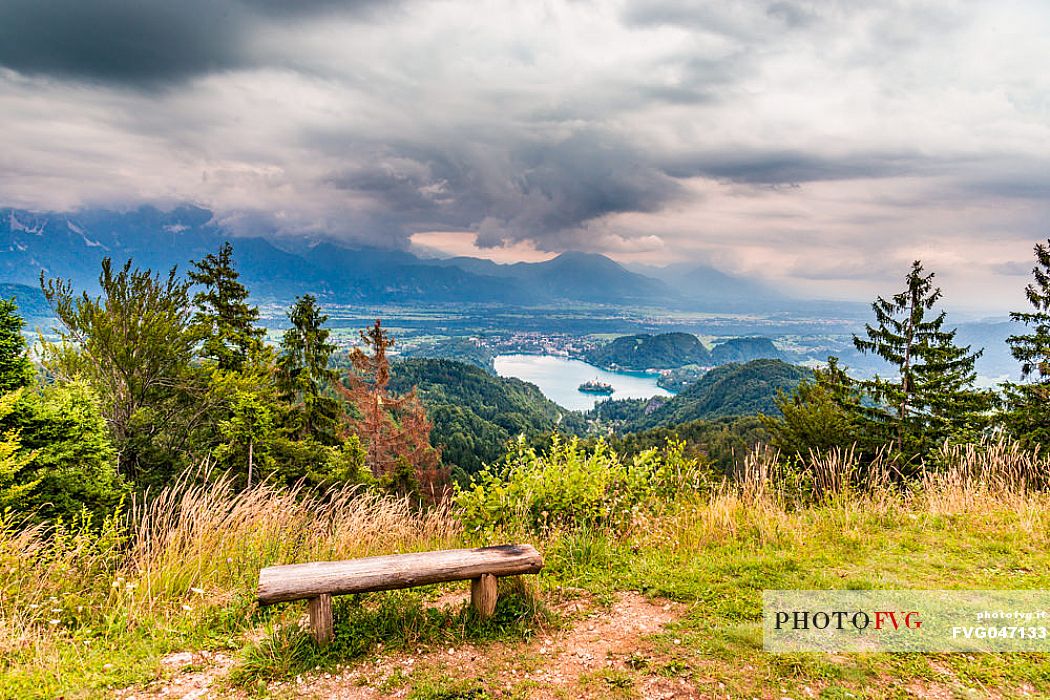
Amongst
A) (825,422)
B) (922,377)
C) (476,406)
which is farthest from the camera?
(476,406)

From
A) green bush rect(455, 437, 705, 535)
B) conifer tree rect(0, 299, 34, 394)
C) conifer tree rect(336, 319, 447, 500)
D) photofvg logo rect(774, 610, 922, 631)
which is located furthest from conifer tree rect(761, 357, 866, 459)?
conifer tree rect(0, 299, 34, 394)

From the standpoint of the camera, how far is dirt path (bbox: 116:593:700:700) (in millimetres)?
2896

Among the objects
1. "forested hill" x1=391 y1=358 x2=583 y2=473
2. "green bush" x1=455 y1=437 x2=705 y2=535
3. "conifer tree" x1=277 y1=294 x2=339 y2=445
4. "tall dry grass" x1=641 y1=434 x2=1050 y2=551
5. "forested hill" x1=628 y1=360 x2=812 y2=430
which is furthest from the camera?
"forested hill" x1=628 y1=360 x2=812 y2=430

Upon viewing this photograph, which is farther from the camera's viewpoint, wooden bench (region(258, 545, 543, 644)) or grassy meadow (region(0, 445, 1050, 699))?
wooden bench (region(258, 545, 543, 644))

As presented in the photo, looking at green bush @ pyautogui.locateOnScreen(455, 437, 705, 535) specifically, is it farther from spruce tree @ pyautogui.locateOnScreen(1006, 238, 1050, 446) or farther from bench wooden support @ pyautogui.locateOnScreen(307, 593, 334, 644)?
spruce tree @ pyautogui.locateOnScreen(1006, 238, 1050, 446)

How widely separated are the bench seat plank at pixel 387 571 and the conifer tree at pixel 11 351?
36.8ft

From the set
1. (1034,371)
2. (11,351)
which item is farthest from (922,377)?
(11,351)

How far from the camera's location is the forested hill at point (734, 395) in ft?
390

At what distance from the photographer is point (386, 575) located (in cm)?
326

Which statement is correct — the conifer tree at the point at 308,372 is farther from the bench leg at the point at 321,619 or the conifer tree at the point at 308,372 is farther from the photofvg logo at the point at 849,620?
the photofvg logo at the point at 849,620

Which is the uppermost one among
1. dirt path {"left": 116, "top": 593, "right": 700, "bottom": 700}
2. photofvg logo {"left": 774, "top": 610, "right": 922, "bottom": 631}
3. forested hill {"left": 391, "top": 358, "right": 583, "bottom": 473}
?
photofvg logo {"left": 774, "top": 610, "right": 922, "bottom": 631}

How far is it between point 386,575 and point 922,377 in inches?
876

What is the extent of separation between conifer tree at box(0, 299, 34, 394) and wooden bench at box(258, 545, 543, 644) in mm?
11227

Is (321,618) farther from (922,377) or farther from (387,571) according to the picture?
(922,377)
